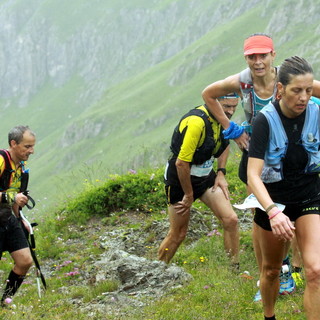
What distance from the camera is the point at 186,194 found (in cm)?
816

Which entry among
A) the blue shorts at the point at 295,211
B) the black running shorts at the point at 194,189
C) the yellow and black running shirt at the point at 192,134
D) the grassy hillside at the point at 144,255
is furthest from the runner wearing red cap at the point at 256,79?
the black running shorts at the point at 194,189

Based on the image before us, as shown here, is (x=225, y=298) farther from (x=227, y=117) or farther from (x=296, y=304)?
(x=227, y=117)

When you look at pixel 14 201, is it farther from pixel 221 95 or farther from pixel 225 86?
pixel 225 86

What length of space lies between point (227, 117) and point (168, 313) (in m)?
2.64

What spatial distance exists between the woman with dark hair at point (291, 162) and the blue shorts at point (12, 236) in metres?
4.13

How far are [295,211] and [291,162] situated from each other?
46cm

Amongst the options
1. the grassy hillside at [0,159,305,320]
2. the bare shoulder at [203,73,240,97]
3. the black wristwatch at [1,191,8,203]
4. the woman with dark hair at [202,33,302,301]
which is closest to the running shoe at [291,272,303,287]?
the grassy hillside at [0,159,305,320]

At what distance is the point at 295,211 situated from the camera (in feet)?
17.7

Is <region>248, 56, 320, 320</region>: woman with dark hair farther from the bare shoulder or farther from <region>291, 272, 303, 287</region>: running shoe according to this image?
<region>291, 272, 303, 287</region>: running shoe

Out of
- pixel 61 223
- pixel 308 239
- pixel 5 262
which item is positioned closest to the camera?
pixel 308 239

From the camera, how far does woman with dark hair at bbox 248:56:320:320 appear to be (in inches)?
201

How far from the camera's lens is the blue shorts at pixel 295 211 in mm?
5340

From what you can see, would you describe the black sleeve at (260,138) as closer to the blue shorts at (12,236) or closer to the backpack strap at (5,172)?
the backpack strap at (5,172)

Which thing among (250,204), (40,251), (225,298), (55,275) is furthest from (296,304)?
(40,251)
